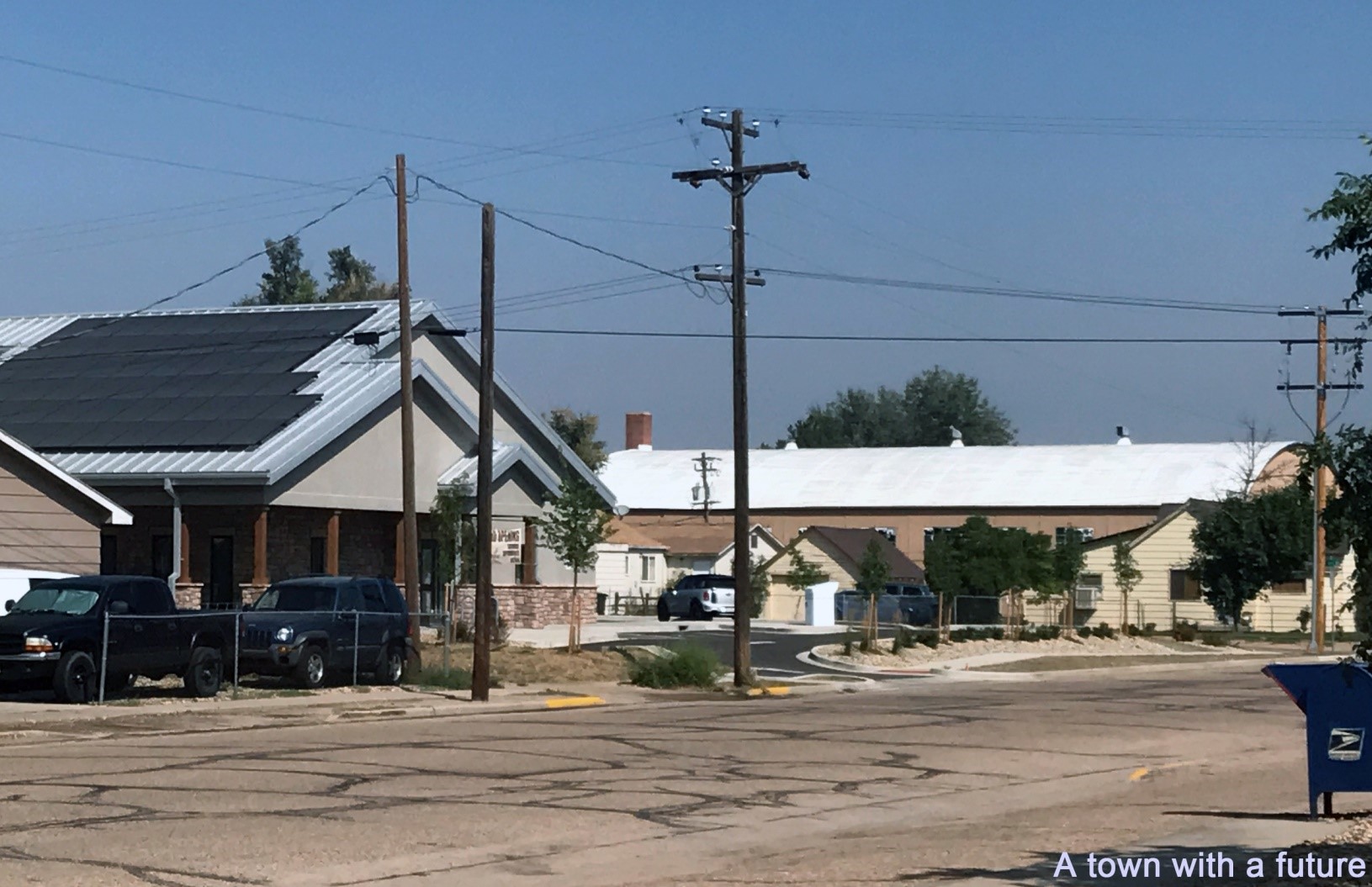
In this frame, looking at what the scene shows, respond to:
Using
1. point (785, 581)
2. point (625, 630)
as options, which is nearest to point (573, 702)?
point (625, 630)

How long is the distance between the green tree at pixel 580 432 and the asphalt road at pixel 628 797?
7297 cm

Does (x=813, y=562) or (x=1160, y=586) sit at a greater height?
(x=813, y=562)

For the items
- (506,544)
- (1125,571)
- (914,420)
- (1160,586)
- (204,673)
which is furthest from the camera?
(914,420)

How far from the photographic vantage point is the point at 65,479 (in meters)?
31.3

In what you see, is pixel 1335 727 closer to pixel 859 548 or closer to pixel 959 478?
pixel 859 548

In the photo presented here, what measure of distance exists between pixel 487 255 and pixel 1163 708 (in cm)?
1273

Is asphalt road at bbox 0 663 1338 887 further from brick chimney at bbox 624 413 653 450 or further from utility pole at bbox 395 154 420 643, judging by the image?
brick chimney at bbox 624 413 653 450

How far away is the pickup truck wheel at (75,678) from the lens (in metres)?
23.8

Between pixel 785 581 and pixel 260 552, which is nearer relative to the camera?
pixel 260 552

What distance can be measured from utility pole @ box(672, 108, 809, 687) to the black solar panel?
13.7 metres

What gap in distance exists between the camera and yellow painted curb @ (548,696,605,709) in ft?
89.5

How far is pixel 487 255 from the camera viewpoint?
27.4m

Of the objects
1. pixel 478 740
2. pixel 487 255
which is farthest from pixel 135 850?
pixel 487 255

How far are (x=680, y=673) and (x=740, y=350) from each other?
601 centimetres
